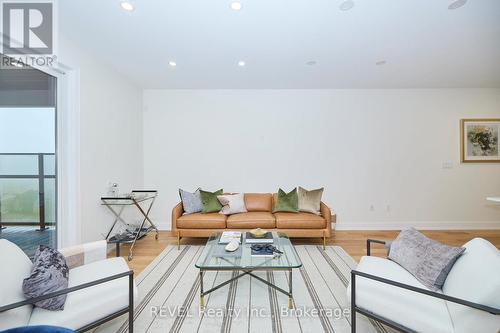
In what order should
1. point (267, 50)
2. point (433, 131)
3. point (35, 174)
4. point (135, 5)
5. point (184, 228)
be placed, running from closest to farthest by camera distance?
point (135, 5), point (35, 174), point (267, 50), point (184, 228), point (433, 131)

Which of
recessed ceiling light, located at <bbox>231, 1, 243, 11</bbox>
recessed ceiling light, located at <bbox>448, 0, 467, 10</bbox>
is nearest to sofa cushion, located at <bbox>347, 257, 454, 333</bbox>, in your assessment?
recessed ceiling light, located at <bbox>448, 0, 467, 10</bbox>

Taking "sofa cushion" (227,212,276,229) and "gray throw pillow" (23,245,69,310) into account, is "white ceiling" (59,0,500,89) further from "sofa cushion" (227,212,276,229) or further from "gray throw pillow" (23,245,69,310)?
"sofa cushion" (227,212,276,229)

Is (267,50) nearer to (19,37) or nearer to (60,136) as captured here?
(19,37)

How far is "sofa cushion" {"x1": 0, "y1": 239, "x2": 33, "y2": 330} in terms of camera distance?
1.27m

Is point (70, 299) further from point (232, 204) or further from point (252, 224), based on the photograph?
point (232, 204)

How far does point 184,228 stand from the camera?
11.4 feet

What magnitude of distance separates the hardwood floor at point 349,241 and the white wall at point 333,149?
0.25 metres

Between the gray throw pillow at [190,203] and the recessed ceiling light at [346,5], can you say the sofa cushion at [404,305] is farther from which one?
the gray throw pillow at [190,203]

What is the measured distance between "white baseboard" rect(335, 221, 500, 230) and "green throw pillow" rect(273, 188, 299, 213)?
1.22 meters

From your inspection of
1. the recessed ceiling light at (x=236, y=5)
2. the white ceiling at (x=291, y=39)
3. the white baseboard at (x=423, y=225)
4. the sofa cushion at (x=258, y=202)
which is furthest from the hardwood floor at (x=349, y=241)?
the recessed ceiling light at (x=236, y=5)

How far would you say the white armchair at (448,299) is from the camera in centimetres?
125

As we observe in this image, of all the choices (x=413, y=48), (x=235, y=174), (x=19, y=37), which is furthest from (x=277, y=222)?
(x=19, y=37)

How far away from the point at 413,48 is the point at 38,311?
4.52 metres

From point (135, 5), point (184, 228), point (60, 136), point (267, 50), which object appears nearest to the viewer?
point (135, 5)
